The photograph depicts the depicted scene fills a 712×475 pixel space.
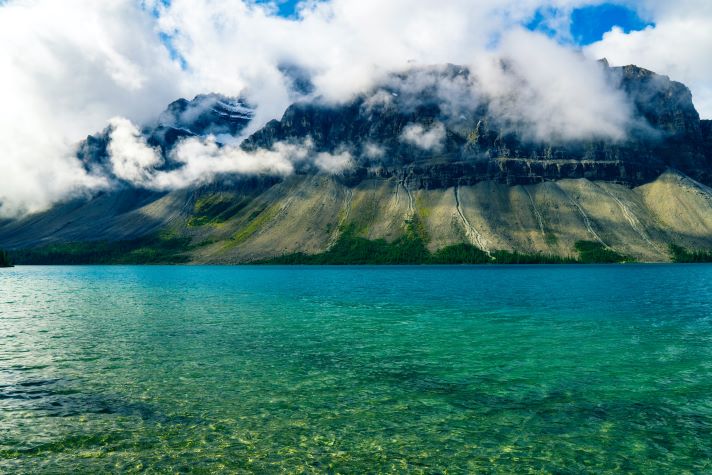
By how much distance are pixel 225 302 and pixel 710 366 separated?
74.4 m

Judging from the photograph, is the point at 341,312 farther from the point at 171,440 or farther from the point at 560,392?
the point at 171,440

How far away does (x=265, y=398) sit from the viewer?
94.1ft

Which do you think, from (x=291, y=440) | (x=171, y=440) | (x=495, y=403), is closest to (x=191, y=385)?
(x=171, y=440)

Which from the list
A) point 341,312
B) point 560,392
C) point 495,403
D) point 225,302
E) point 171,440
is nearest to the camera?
point 171,440

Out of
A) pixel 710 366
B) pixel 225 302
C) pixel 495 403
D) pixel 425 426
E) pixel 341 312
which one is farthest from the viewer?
pixel 225 302

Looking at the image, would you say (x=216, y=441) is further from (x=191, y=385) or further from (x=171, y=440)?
(x=191, y=385)

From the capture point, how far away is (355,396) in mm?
29328

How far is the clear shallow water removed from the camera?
20.5 metres

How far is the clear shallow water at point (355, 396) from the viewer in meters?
20.5

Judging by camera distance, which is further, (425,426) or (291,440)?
(425,426)

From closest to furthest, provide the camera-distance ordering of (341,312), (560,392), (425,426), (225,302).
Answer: (425,426)
(560,392)
(341,312)
(225,302)

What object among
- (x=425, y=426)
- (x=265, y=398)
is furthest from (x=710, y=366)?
(x=265, y=398)

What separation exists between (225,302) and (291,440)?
71376 mm

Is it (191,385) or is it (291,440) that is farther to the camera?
(191,385)
